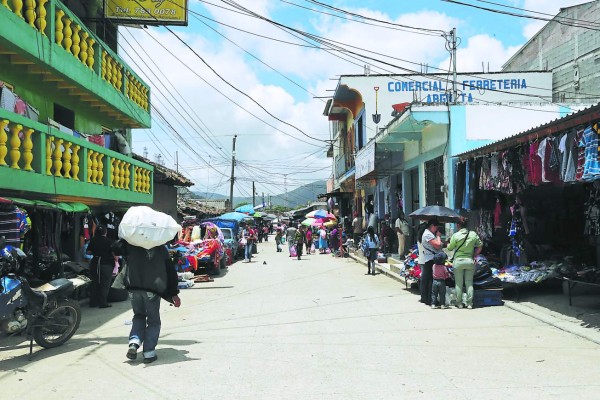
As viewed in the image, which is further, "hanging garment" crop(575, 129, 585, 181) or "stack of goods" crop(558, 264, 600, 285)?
"stack of goods" crop(558, 264, 600, 285)

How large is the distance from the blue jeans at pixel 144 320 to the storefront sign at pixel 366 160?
13.7 m

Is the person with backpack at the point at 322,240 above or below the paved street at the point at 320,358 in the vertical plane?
above

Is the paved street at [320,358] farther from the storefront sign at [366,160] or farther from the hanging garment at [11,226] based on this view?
the storefront sign at [366,160]

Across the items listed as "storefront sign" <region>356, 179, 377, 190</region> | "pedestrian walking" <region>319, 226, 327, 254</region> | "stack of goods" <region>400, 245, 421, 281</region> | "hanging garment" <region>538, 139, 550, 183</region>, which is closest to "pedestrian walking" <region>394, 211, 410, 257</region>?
"stack of goods" <region>400, 245, 421, 281</region>

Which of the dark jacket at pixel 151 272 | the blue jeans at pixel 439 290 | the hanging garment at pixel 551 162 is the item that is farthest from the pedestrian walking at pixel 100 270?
the hanging garment at pixel 551 162

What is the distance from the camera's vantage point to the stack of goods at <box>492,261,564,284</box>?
10695 mm

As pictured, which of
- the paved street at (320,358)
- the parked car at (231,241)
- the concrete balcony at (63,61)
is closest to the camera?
the paved street at (320,358)

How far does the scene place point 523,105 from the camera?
51.3 ft

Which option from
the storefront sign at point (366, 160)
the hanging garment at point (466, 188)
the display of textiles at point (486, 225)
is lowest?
the display of textiles at point (486, 225)

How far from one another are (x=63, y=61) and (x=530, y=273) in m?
10.6

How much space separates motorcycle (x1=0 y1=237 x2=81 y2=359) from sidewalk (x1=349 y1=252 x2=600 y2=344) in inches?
287

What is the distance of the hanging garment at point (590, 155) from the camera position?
303 inches

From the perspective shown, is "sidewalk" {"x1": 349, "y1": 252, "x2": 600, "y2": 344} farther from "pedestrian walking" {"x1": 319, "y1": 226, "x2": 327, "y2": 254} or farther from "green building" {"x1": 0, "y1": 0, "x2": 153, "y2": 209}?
"pedestrian walking" {"x1": 319, "y1": 226, "x2": 327, "y2": 254}

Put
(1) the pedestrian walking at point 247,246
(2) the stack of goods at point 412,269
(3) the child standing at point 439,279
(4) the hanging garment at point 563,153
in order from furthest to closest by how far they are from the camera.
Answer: (1) the pedestrian walking at point 247,246 < (2) the stack of goods at point 412,269 < (3) the child standing at point 439,279 < (4) the hanging garment at point 563,153
